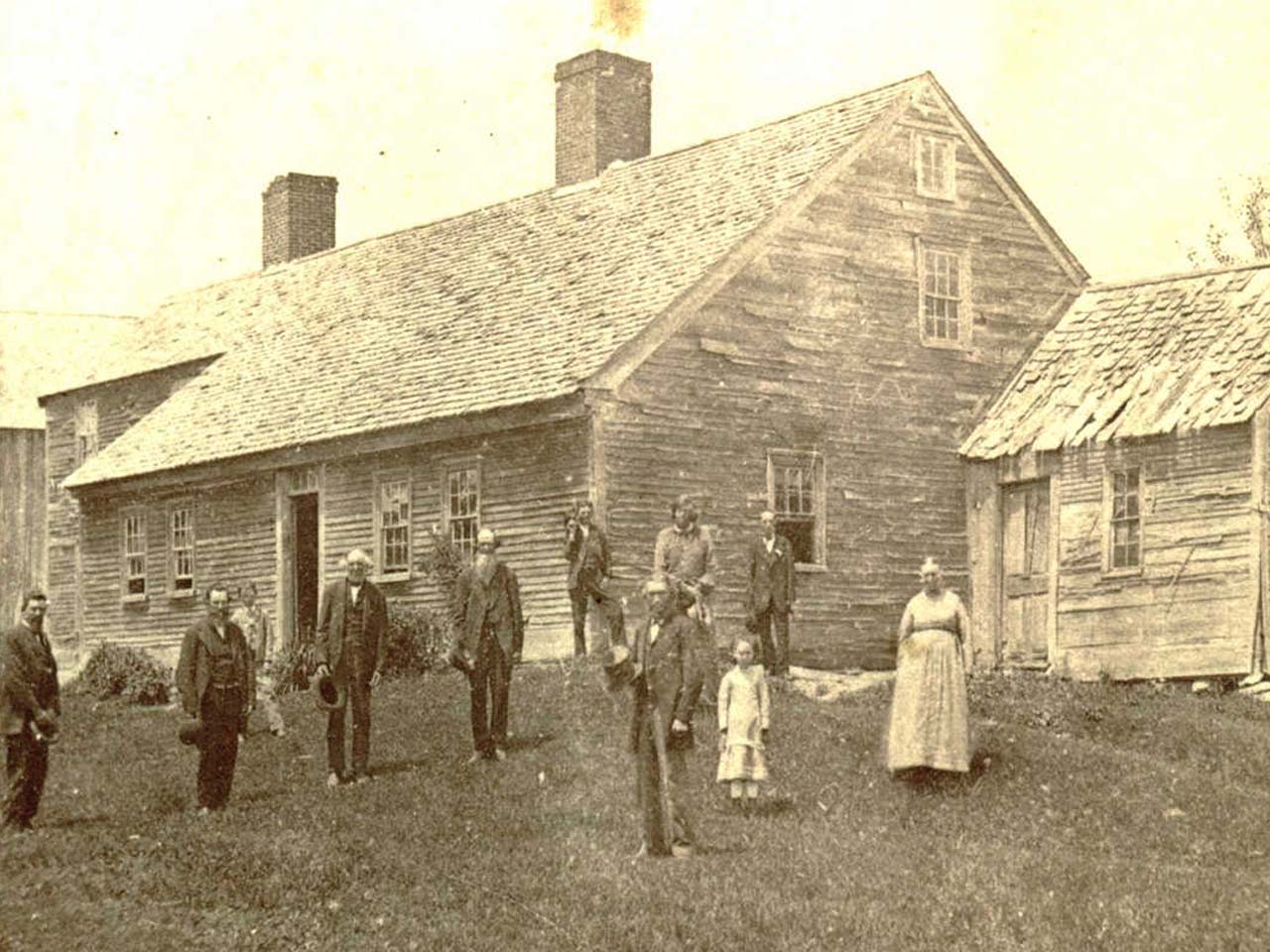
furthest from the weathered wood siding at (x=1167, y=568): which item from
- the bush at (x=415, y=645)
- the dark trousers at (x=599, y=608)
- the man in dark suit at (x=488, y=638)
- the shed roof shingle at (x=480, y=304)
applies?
the man in dark suit at (x=488, y=638)

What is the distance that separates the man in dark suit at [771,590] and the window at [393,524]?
646 centimetres

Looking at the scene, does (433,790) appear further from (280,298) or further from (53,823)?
(280,298)

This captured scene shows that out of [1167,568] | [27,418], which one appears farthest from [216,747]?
[27,418]

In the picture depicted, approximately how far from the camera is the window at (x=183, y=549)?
32.4 meters

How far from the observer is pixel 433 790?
17188 mm

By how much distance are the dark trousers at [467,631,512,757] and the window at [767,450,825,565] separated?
839 centimetres

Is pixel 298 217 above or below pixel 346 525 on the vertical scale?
above

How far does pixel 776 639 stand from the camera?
23484mm

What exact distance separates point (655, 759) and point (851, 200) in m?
14.0

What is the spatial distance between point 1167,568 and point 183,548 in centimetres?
1555

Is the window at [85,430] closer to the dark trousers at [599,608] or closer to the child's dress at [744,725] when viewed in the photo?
the dark trousers at [599,608]

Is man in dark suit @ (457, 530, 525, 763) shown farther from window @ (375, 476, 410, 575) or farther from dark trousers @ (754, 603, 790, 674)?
window @ (375, 476, 410, 575)

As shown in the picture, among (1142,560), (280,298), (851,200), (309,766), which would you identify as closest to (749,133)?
(851,200)

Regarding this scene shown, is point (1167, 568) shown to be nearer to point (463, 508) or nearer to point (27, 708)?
point (463, 508)
